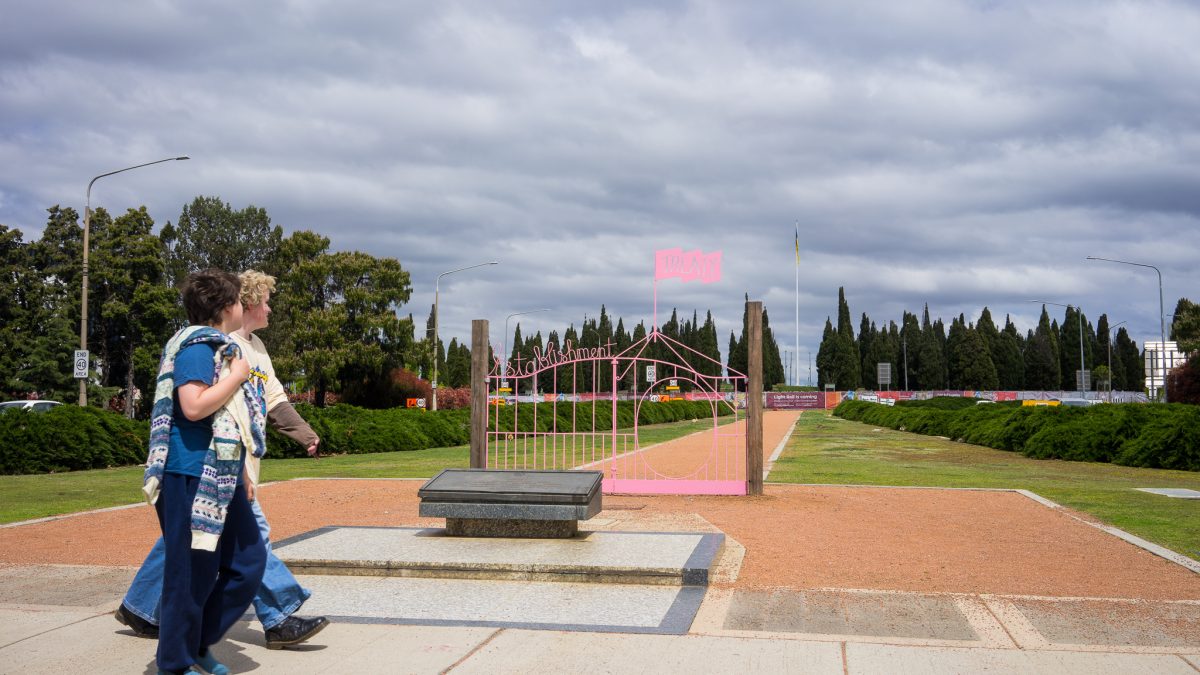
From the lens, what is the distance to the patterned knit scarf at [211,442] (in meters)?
4.14

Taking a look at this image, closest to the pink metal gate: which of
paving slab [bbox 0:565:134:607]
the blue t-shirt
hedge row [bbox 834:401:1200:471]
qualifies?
paving slab [bbox 0:565:134:607]

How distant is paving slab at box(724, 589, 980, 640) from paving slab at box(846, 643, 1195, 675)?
0.36 m

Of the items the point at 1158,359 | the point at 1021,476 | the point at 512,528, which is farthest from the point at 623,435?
the point at 1158,359

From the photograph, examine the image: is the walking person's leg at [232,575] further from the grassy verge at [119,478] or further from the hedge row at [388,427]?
the hedge row at [388,427]

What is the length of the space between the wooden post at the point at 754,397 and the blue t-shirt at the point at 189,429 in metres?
9.07

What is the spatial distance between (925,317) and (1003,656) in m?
125

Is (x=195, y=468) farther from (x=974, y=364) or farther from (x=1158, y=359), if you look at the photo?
(x=974, y=364)

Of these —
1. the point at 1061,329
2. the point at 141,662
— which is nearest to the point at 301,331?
the point at 141,662

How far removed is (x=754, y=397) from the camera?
13016 mm

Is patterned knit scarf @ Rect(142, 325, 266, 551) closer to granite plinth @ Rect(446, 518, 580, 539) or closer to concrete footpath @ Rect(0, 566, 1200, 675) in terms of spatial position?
concrete footpath @ Rect(0, 566, 1200, 675)

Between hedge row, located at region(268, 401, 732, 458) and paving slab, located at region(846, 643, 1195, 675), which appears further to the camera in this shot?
hedge row, located at region(268, 401, 732, 458)

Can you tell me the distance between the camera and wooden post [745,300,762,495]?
42.1ft

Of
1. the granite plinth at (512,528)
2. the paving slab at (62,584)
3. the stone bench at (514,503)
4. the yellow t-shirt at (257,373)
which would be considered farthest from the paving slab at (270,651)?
the granite plinth at (512,528)

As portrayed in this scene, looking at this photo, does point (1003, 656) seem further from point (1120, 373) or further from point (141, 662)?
point (1120, 373)
